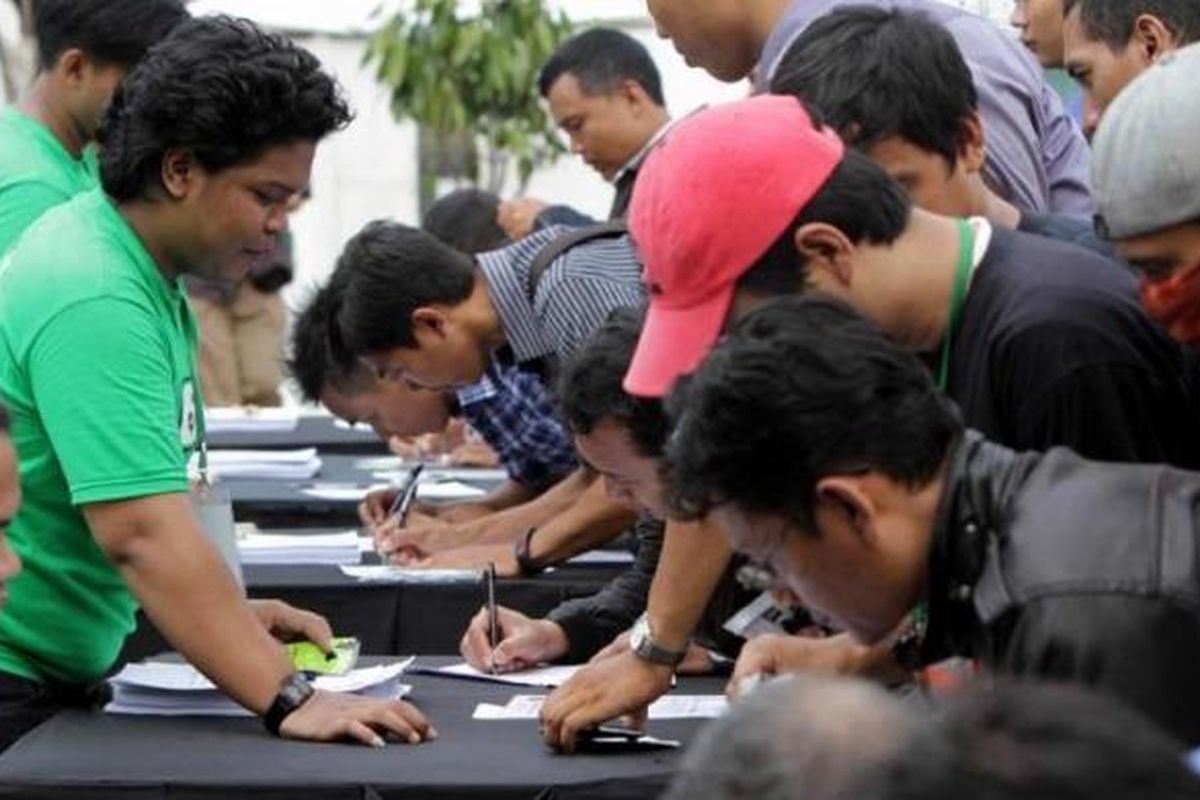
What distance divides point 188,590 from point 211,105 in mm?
669

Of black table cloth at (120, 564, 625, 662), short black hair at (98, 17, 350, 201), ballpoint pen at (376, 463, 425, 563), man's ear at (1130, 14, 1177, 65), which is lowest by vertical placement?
ballpoint pen at (376, 463, 425, 563)

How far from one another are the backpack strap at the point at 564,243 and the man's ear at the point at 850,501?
2.59m

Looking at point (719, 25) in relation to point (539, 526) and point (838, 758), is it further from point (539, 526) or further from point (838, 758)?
point (838, 758)

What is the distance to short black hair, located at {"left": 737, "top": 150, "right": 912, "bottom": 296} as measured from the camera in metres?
2.88

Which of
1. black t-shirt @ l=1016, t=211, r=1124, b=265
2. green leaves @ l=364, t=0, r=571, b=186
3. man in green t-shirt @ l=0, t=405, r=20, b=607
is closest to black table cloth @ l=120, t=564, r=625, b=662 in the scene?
black t-shirt @ l=1016, t=211, r=1124, b=265

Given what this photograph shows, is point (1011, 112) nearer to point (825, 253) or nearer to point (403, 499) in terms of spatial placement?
point (825, 253)

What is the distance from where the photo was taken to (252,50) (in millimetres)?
3781

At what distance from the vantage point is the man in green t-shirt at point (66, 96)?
503 cm

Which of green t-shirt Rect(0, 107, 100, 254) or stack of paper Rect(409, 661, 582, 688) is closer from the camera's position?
stack of paper Rect(409, 661, 582, 688)

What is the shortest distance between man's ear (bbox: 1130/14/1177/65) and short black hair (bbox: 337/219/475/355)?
1.47 meters

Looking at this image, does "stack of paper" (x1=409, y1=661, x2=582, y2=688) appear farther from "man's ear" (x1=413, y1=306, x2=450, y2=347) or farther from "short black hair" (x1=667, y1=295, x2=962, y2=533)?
"short black hair" (x1=667, y1=295, x2=962, y2=533)

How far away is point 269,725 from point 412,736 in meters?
0.21

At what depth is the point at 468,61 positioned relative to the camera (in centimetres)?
1288

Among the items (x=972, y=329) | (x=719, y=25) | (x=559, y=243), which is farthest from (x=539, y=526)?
(x=972, y=329)
